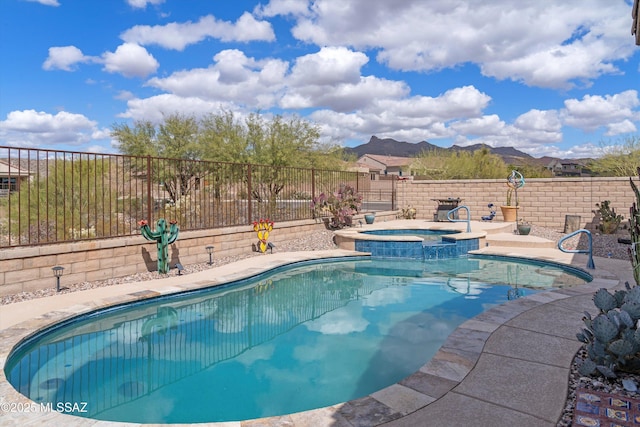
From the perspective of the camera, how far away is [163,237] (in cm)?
748

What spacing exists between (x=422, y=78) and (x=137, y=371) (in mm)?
33485

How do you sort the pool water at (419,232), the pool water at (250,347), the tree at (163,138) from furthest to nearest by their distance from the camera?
the tree at (163,138) → the pool water at (419,232) → the pool water at (250,347)

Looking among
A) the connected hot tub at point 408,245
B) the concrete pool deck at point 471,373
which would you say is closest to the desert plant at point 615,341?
the concrete pool deck at point 471,373

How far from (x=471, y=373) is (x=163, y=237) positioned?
5998 mm

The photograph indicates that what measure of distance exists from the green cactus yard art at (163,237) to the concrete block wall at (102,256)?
1.05 feet

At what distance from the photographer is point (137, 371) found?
4047mm

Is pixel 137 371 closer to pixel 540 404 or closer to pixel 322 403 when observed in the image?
pixel 322 403

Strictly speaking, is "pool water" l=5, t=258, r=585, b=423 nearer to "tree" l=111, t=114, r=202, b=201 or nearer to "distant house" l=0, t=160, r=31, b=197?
"distant house" l=0, t=160, r=31, b=197

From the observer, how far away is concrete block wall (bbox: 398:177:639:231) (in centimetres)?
1365

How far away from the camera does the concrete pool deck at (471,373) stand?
262 centimetres

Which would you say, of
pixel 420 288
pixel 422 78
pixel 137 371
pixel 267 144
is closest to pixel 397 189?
pixel 267 144

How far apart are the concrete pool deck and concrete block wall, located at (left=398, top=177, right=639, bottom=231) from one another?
9.36 m

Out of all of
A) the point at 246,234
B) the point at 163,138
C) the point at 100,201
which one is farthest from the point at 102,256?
the point at 163,138

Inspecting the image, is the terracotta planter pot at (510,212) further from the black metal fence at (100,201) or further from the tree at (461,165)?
the tree at (461,165)
